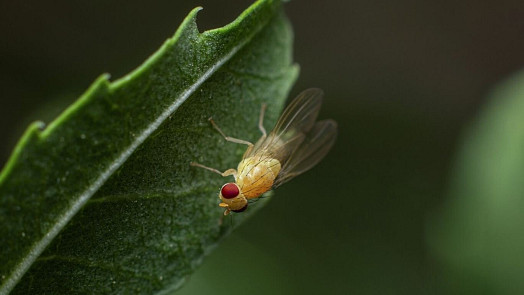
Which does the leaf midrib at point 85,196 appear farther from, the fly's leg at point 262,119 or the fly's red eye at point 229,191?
the fly's red eye at point 229,191

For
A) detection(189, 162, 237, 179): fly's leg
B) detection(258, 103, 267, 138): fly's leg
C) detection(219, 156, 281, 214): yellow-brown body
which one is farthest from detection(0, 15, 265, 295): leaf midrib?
detection(219, 156, 281, 214): yellow-brown body

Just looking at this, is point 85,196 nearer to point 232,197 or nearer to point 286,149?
point 232,197

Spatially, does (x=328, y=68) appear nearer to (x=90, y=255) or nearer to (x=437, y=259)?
(x=437, y=259)

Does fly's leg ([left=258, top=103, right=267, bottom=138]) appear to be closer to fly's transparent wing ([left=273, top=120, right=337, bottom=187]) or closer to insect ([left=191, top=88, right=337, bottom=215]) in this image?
insect ([left=191, top=88, right=337, bottom=215])

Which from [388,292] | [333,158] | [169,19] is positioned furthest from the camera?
[169,19]

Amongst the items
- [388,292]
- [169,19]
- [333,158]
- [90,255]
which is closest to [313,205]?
[333,158]

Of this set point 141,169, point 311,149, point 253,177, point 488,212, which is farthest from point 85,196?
point 488,212
